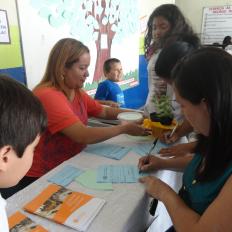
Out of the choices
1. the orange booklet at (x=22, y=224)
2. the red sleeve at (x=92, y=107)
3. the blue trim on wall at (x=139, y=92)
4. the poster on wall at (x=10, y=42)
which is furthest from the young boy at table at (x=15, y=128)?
the blue trim on wall at (x=139, y=92)

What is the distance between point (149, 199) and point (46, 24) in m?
1.52

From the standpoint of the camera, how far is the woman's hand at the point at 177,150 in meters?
1.18

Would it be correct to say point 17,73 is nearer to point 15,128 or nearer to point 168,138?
point 168,138

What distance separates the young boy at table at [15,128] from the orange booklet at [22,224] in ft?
0.63

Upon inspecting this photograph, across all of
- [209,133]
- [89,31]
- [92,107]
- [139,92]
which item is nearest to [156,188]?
[209,133]

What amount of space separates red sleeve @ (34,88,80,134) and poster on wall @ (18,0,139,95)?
0.72 metres

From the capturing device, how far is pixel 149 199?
94 cm

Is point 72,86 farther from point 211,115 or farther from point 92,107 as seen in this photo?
point 211,115

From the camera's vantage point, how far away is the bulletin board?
374cm

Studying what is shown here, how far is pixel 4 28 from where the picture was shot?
5.35 feet

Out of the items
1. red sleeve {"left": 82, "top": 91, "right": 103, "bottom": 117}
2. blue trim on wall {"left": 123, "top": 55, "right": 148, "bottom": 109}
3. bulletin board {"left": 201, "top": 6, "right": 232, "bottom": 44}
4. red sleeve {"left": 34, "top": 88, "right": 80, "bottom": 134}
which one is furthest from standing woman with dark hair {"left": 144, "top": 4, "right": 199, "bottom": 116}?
bulletin board {"left": 201, "top": 6, "right": 232, "bottom": 44}

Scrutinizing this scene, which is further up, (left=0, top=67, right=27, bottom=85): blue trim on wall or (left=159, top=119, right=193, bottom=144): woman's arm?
(left=0, top=67, right=27, bottom=85): blue trim on wall

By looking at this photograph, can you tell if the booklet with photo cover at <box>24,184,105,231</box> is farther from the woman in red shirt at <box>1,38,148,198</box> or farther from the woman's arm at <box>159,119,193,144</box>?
the woman's arm at <box>159,119,193,144</box>

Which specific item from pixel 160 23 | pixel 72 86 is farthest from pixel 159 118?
pixel 160 23
